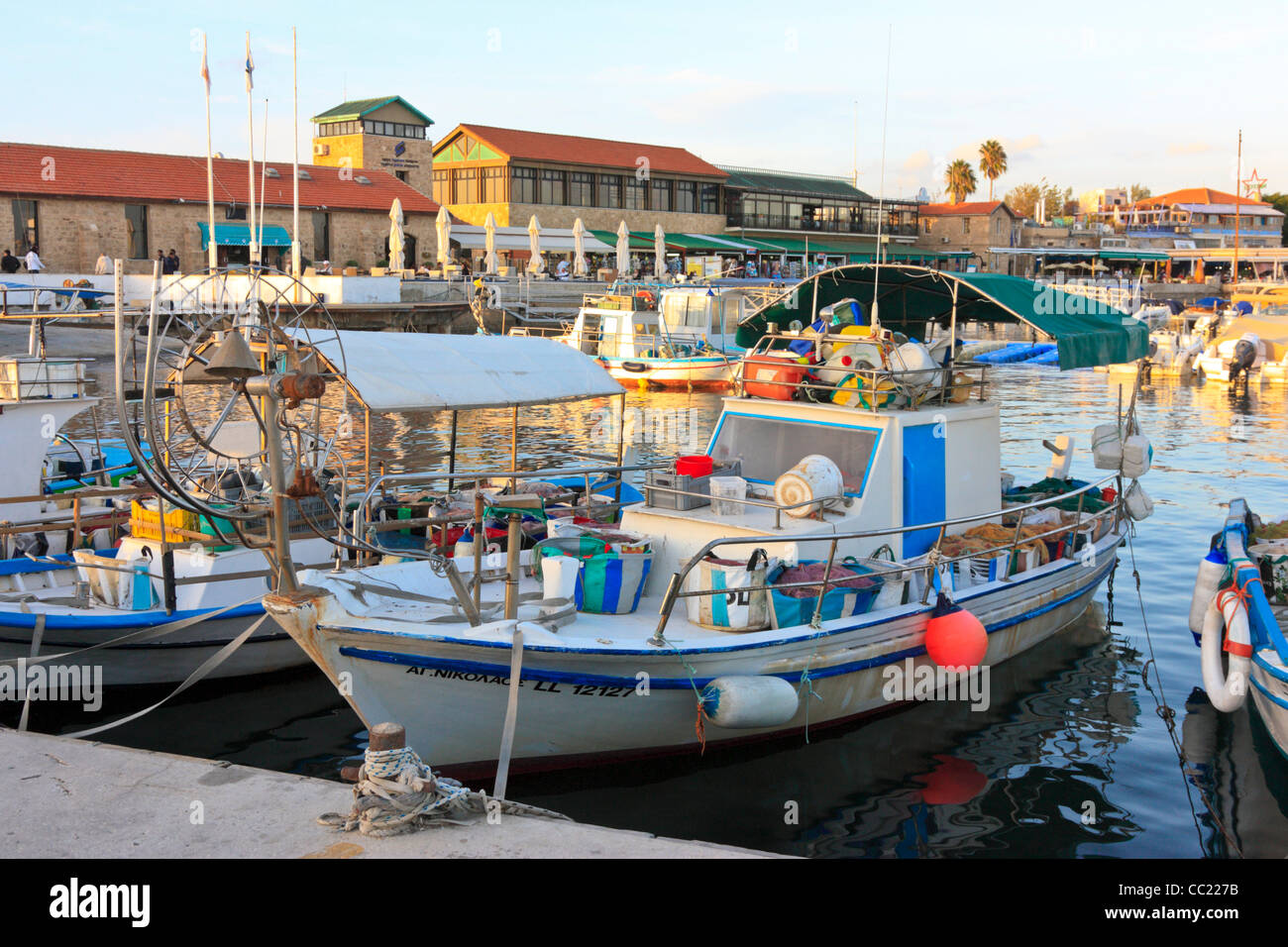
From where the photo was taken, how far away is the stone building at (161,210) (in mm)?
41875

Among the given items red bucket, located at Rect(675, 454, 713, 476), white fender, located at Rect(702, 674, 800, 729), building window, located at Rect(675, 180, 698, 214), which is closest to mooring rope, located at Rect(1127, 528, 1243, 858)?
white fender, located at Rect(702, 674, 800, 729)

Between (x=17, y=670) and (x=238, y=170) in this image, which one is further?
(x=238, y=170)

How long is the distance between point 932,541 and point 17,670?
26.5 ft

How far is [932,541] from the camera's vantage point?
1038 cm

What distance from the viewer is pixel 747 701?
7.94 metres

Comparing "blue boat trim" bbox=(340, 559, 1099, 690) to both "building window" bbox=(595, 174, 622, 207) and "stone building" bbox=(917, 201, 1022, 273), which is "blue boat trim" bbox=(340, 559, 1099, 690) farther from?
"stone building" bbox=(917, 201, 1022, 273)

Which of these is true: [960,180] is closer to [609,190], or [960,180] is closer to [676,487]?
[609,190]

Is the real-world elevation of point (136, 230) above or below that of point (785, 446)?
above

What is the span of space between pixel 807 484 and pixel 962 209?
7873cm

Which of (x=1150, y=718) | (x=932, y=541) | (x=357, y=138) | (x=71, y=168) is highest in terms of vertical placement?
(x=357, y=138)

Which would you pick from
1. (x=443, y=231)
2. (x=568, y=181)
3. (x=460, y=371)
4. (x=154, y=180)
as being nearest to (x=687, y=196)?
(x=568, y=181)
